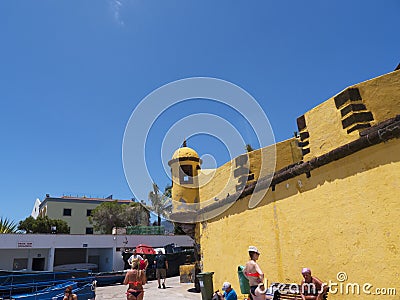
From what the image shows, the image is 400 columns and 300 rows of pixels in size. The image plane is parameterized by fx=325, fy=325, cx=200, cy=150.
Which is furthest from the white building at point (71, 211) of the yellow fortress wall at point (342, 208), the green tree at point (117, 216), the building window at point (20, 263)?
the yellow fortress wall at point (342, 208)

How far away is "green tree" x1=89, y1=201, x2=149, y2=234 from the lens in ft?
140

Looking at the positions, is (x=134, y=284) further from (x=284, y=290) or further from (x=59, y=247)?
(x=59, y=247)

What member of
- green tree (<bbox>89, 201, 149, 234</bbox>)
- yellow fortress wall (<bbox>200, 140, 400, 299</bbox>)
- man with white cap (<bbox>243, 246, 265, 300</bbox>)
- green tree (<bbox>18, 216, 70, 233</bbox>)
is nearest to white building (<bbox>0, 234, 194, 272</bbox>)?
green tree (<bbox>18, 216, 70, 233</bbox>)

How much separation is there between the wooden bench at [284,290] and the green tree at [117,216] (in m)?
37.0

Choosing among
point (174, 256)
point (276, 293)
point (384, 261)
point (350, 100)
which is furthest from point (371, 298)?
point (174, 256)

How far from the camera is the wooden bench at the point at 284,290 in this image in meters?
6.57

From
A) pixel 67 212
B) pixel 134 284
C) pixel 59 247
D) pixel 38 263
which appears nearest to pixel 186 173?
pixel 134 284

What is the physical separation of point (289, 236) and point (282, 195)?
994 mm

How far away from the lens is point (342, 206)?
607 cm

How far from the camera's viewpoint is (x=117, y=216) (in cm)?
4288

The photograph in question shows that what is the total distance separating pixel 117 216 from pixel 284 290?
38.4 meters

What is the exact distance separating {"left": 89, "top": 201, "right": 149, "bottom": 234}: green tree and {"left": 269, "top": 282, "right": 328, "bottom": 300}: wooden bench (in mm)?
36998

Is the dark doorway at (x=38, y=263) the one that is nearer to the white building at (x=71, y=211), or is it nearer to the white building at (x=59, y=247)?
the white building at (x=59, y=247)

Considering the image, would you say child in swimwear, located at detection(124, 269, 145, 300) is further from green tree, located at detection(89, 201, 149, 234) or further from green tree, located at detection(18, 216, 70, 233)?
green tree, located at detection(89, 201, 149, 234)
